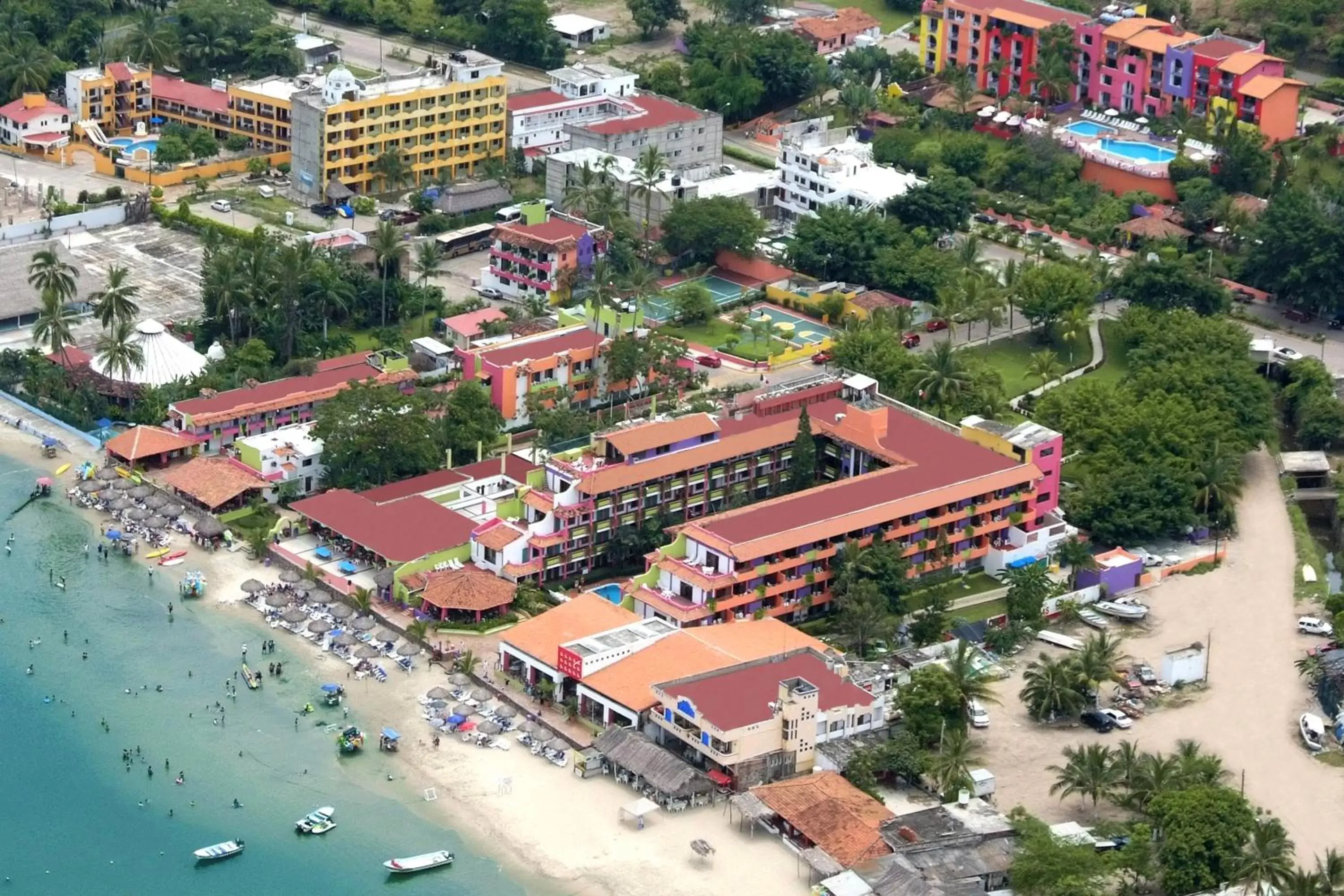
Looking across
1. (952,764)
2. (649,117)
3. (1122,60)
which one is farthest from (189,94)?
(952,764)

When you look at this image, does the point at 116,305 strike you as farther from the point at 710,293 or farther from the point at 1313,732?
the point at 1313,732

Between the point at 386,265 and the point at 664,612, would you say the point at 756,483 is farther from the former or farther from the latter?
the point at 386,265

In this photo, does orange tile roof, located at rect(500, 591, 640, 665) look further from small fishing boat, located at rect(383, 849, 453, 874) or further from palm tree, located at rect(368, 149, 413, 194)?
palm tree, located at rect(368, 149, 413, 194)

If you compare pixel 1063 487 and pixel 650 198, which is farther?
pixel 650 198

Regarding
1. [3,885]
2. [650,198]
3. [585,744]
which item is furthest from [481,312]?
[3,885]

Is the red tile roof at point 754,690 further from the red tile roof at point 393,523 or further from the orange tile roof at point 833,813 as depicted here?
the red tile roof at point 393,523

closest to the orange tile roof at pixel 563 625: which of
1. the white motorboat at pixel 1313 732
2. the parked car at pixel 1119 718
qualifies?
the parked car at pixel 1119 718
